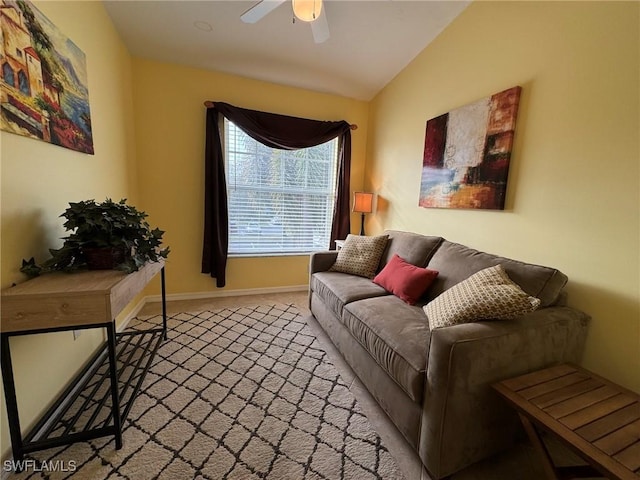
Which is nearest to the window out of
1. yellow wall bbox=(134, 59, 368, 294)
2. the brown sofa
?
yellow wall bbox=(134, 59, 368, 294)

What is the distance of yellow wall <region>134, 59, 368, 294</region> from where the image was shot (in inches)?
110

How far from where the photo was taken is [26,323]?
1.06m

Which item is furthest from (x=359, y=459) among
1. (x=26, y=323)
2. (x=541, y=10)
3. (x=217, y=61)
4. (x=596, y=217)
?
(x=217, y=61)

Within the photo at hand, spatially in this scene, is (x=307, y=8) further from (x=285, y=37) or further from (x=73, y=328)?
(x=73, y=328)

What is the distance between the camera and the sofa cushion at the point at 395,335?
4.05ft

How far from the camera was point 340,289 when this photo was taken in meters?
2.12

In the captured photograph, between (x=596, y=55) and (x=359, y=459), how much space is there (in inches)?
94.2

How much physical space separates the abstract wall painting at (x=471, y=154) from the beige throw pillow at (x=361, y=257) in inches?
24.9

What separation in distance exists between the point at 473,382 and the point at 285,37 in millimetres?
2929

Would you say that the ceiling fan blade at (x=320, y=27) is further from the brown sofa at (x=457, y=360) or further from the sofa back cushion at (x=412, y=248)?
the brown sofa at (x=457, y=360)

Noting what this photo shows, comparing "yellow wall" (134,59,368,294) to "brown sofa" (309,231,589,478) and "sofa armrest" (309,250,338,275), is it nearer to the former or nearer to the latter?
"sofa armrest" (309,250,338,275)

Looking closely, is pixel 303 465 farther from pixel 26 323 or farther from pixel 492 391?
pixel 26 323

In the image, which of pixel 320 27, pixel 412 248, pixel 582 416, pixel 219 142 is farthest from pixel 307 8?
pixel 582 416

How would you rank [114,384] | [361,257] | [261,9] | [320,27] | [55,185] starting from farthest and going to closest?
1. [361,257]
2. [320,27]
3. [261,9]
4. [55,185]
5. [114,384]
